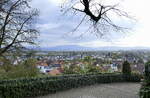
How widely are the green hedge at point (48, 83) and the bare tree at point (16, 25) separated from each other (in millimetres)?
2517

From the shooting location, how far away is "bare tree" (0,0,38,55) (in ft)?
27.3

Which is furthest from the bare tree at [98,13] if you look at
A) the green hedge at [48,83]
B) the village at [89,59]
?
the village at [89,59]

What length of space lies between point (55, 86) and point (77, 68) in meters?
3.70

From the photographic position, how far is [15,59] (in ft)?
30.2

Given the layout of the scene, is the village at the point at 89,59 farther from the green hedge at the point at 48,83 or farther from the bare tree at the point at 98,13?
the bare tree at the point at 98,13

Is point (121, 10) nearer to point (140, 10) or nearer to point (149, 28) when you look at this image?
point (140, 10)

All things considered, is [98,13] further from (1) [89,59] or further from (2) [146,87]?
(1) [89,59]

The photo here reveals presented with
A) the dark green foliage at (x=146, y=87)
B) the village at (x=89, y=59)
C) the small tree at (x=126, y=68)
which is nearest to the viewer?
the dark green foliage at (x=146, y=87)

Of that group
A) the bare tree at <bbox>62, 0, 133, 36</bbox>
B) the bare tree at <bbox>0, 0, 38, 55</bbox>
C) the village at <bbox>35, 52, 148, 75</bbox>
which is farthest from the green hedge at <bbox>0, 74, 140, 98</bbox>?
the bare tree at <bbox>62, 0, 133, 36</bbox>

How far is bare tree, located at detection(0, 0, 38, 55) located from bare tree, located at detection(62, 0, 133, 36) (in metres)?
4.68

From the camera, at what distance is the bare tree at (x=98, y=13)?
4.70 meters

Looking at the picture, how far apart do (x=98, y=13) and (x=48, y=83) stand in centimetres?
447

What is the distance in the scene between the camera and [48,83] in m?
7.66

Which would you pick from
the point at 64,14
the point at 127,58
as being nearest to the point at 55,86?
the point at 64,14
